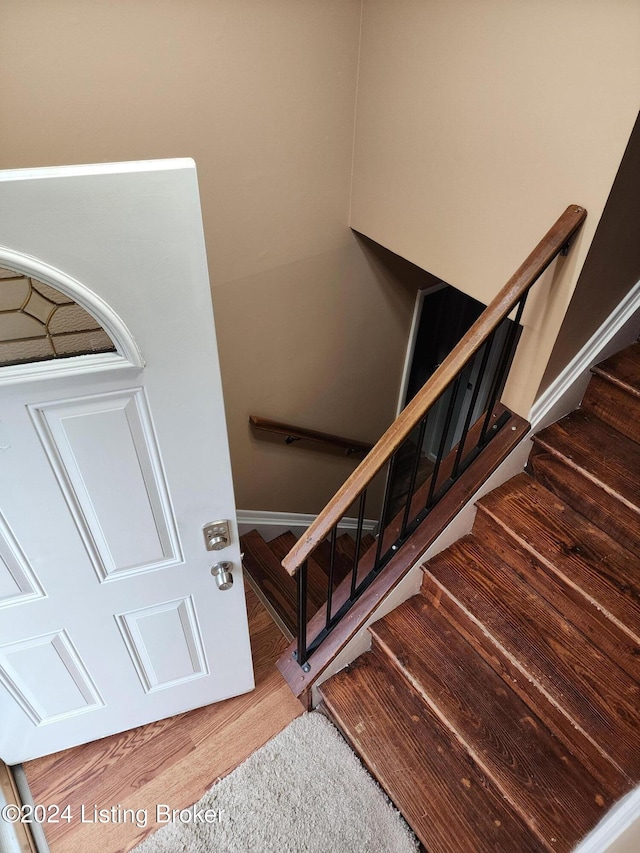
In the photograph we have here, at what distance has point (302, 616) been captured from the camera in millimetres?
1702

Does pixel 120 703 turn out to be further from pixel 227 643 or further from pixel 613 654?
pixel 613 654

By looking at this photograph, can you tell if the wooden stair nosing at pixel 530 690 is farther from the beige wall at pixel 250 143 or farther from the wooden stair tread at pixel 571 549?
Answer: the beige wall at pixel 250 143

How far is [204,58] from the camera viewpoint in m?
1.65

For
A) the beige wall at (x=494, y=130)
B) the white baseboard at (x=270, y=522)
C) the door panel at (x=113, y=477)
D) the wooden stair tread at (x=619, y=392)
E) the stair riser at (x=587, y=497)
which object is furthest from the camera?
the white baseboard at (x=270, y=522)

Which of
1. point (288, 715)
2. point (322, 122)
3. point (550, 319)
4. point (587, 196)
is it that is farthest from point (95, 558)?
point (322, 122)

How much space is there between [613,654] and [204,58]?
2240 mm

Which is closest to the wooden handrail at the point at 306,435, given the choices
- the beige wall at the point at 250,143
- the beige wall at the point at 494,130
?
the beige wall at the point at 250,143

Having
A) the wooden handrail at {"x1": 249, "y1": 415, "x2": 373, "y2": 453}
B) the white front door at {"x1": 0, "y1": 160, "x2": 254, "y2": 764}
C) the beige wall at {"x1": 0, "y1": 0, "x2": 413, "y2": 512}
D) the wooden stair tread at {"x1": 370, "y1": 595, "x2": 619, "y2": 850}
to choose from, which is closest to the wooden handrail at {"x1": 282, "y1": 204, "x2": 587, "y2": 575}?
the white front door at {"x1": 0, "y1": 160, "x2": 254, "y2": 764}

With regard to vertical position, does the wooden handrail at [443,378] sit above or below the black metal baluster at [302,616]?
above

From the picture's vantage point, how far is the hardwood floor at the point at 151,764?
1712 mm

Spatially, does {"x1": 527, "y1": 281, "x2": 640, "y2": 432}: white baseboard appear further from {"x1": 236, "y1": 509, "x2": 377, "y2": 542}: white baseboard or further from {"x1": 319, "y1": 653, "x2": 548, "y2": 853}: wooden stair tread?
{"x1": 236, "y1": 509, "x2": 377, "y2": 542}: white baseboard

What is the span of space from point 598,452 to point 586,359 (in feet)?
1.06

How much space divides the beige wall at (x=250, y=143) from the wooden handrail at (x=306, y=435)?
0.06m

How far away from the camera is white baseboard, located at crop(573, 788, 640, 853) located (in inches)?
46.2
